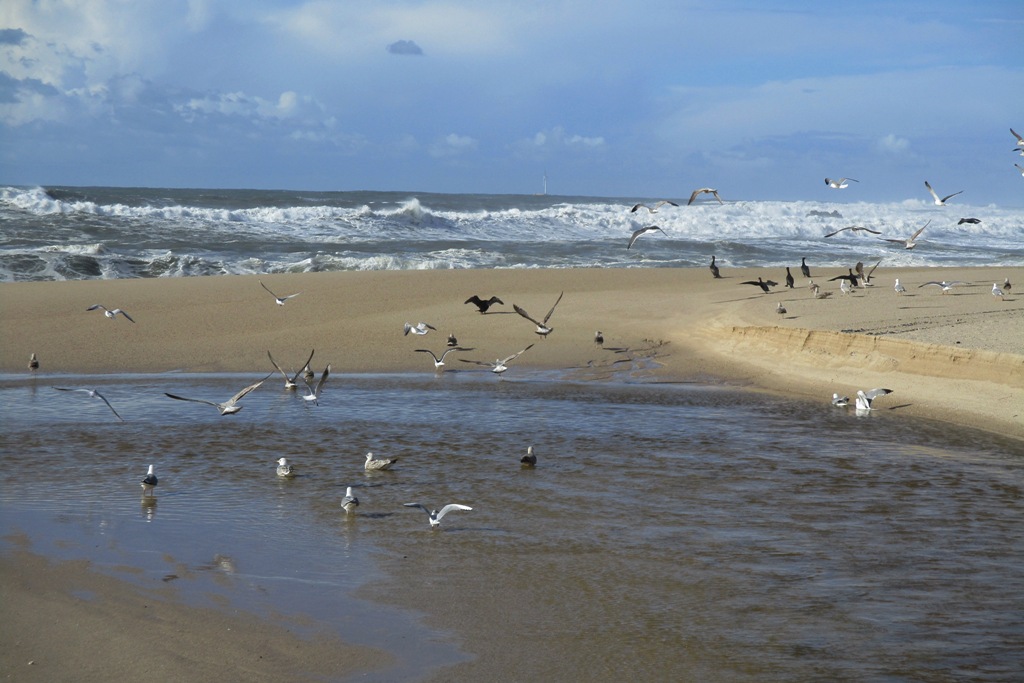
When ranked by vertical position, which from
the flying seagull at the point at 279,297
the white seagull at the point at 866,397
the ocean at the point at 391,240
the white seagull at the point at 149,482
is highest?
the ocean at the point at 391,240

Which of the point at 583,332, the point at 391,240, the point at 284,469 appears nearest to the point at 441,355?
the point at 583,332

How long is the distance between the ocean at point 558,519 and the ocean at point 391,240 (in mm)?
12334

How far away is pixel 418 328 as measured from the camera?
1543 cm

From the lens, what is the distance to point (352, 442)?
9.92 metres

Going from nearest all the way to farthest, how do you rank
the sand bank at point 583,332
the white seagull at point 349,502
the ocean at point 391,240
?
the white seagull at point 349,502 < the sand bank at point 583,332 < the ocean at point 391,240

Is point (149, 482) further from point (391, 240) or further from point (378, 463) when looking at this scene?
point (391, 240)

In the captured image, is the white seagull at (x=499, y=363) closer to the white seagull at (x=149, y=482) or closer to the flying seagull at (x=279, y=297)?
the flying seagull at (x=279, y=297)

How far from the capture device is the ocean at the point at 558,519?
5387 millimetres

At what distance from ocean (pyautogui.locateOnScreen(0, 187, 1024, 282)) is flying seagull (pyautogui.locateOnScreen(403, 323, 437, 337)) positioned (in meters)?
9.74

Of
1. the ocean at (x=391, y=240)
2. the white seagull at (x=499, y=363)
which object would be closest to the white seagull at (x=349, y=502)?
the white seagull at (x=499, y=363)

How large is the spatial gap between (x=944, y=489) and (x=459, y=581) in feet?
14.7

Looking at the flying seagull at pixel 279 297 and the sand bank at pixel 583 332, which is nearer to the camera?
the sand bank at pixel 583 332

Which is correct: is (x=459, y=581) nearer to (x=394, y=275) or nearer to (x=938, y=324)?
(x=938, y=324)

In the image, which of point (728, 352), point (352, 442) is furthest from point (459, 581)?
point (728, 352)
